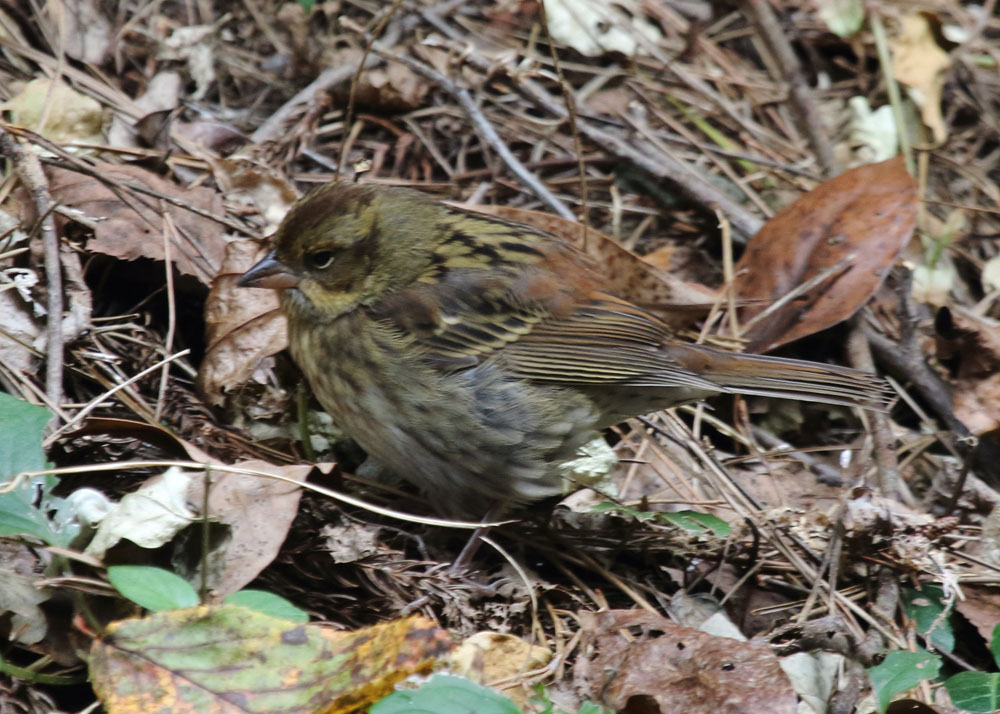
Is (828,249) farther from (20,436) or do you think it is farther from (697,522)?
(20,436)

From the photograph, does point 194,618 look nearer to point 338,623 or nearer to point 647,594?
point 338,623

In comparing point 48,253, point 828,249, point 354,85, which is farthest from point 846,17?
point 48,253

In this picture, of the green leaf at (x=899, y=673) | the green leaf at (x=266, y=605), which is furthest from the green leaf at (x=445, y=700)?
the green leaf at (x=899, y=673)

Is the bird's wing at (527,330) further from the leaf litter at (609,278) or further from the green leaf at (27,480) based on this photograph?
the green leaf at (27,480)

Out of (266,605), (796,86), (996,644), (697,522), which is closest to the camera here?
(266,605)

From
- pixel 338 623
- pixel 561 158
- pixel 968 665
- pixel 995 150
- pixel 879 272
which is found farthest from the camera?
pixel 995 150

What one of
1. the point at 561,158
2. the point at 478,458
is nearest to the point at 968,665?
the point at 478,458
